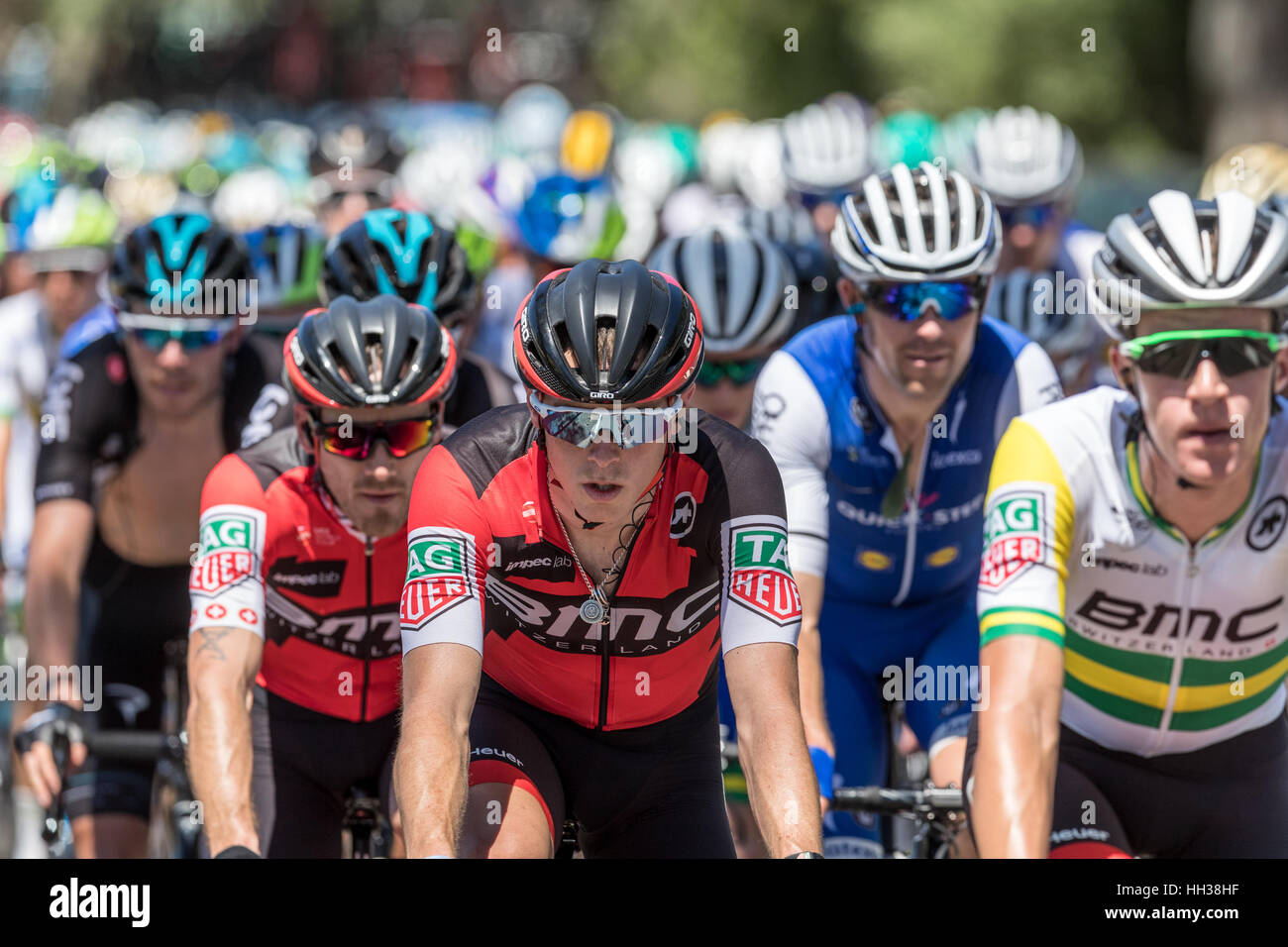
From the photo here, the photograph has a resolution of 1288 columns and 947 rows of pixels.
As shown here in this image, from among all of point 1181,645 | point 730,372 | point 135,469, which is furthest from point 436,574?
point 135,469

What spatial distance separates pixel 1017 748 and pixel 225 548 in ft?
6.95

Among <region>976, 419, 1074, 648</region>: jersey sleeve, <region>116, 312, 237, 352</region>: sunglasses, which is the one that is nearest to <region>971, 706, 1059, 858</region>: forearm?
<region>976, 419, 1074, 648</region>: jersey sleeve

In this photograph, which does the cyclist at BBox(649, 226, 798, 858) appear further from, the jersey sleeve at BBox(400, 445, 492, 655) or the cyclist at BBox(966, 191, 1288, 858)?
the jersey sleeve at BBox(400, 445, 492, 655)

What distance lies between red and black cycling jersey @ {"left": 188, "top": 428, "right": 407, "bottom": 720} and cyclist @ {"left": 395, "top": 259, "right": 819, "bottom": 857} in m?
0.74

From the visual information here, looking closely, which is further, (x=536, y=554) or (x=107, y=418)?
(x=107, y=418)

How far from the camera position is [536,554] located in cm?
416

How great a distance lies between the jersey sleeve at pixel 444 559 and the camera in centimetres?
381

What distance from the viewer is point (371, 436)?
15.5 ft

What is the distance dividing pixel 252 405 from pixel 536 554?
8.37 ft

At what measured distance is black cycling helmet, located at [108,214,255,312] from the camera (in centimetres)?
627

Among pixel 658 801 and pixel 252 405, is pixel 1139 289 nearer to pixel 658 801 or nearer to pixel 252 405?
pixel 658 801
